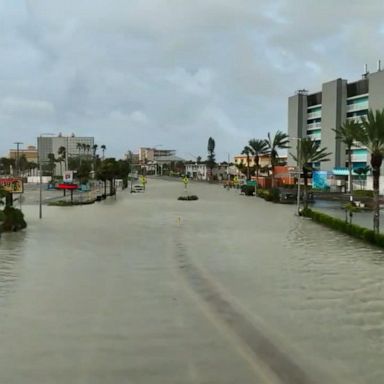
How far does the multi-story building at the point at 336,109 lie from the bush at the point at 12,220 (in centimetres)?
7042

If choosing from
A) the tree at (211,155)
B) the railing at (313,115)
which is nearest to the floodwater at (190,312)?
the railing at (313,115)

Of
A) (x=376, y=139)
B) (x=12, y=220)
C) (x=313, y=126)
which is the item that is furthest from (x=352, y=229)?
(x=313, y=126)

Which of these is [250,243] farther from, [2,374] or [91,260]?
[2,374]

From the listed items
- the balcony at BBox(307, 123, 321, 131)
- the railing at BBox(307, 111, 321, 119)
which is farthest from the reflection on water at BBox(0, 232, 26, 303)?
the railing at BBox(307, 111, 321, 119)

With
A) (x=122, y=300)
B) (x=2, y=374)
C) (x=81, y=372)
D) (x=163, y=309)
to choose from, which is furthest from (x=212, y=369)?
(x=122, y=300)

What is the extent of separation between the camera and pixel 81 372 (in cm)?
874

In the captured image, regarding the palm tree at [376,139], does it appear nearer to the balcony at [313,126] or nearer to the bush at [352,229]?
the bush at [352,229]

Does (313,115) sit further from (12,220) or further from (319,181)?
(12,220)

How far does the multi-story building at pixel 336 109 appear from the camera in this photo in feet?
329

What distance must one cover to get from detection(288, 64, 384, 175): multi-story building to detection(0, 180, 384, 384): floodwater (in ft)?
254

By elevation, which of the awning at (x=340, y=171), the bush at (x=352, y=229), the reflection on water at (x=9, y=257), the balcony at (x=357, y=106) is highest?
the balcony at (x=357, y=106)

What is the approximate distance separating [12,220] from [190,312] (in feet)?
67.9

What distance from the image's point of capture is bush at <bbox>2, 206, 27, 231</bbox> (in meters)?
30.7

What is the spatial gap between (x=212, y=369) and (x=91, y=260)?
484 inches
